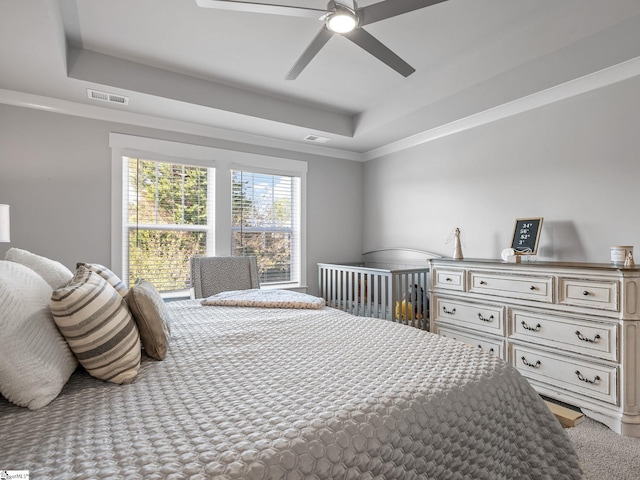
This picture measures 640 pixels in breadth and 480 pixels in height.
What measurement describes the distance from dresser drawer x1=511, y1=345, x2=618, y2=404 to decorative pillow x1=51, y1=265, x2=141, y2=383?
96.9 inches

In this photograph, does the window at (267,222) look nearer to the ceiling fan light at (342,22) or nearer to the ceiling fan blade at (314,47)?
the ceiling fan blade at (314,47)

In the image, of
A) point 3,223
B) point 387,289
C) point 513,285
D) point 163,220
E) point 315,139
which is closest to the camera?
point 3,223

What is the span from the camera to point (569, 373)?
2158 mm

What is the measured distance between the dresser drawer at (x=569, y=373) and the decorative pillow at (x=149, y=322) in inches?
93.4

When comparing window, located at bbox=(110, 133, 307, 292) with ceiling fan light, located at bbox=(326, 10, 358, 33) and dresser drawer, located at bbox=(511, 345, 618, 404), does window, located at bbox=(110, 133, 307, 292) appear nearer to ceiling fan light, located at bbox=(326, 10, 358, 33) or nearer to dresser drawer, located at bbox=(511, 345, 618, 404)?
ceiling fan light, located at bbox=(326, 10, 358, 33)

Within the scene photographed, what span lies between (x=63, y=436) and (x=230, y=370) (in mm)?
466

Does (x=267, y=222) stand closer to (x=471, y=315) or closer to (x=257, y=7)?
(x=471, y=315)

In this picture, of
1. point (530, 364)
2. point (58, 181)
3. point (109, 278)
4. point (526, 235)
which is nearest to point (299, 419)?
point (109, 278)

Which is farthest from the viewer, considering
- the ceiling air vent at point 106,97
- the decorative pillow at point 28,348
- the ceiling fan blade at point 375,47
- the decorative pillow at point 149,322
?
the ceiling air vent at point 106,97

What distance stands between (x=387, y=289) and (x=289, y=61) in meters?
2.17

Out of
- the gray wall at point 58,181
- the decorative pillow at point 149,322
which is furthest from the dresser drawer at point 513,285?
the gray wall at point 58,181

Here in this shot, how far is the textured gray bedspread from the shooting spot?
69 cm

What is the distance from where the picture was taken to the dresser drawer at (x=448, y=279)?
2.88 metres

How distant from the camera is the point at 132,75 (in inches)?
107
